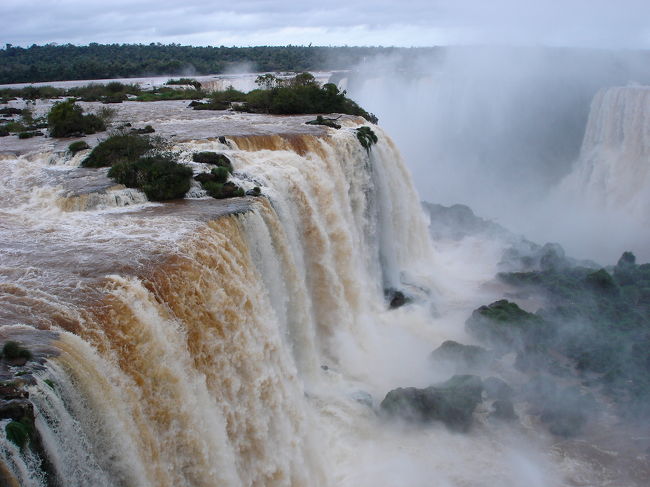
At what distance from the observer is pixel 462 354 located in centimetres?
1611

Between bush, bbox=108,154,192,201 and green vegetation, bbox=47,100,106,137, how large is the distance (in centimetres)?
676

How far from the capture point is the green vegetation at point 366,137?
66.2 feet

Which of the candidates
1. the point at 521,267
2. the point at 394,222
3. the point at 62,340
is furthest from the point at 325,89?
the point at 62,340

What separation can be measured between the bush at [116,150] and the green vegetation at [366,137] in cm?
710

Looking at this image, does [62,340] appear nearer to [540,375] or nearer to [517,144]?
[540,375]

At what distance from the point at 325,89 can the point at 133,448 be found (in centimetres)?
2237

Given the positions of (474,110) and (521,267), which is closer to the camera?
(521,267)

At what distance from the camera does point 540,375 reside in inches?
617

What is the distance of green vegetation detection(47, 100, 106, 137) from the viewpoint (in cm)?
1947

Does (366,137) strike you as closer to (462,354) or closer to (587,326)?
(462,354)

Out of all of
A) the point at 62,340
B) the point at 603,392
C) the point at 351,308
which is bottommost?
the point at 603,392

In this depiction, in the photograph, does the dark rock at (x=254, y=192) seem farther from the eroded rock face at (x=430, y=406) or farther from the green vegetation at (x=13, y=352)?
the green vegetation at (x=13, y=352)

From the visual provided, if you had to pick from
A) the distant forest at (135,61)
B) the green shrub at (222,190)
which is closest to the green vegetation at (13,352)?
the green shrub at (222,190)

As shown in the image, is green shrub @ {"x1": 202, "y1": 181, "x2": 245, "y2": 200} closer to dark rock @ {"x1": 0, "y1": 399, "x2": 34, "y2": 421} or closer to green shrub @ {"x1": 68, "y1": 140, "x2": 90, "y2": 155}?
green shrub @ {"x1": 68, "y1": 140, "x2": 90, "y2": 155}
